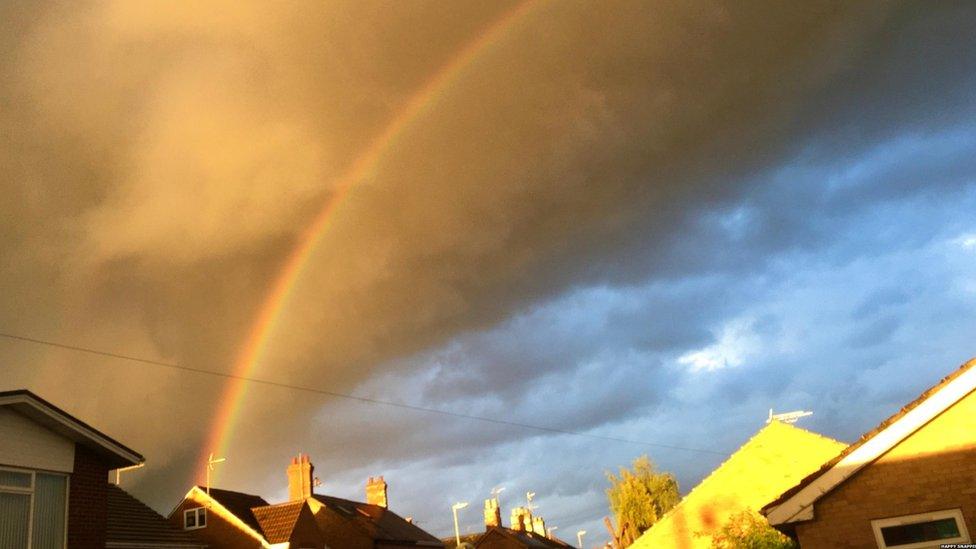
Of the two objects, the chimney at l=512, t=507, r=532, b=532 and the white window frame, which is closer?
the white window frame

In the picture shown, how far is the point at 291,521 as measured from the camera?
132 feet

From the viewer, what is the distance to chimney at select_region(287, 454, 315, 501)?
49.9 metres

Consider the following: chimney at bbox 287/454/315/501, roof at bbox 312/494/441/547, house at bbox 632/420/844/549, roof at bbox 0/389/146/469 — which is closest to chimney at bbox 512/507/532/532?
roof at bbox 312/494/441/547

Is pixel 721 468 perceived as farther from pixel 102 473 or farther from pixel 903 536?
pixel 102 473

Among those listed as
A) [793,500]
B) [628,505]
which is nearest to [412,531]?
[628,505]

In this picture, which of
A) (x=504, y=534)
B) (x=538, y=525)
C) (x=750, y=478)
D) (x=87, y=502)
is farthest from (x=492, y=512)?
(x=87, y=502)

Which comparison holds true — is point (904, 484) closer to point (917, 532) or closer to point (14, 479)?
point (917, 532)

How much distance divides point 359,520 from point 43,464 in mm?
37251

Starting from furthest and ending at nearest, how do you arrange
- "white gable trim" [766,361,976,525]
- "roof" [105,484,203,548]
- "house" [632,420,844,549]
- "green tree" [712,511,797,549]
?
1. "house" [632,420,844,549]
2. "roof" [105,484,203,548]
3. "green tree" [712,511,797,549]
4. "white gable trim" [766,361,976,525]

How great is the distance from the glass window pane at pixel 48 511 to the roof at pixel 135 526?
35.3 feet

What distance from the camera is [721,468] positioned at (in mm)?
31359

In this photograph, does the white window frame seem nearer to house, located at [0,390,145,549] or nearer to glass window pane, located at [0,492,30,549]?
house, located at [0,390,145,549]

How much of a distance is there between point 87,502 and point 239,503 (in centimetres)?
2950

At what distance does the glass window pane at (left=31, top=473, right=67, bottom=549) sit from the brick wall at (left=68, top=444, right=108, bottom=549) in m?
0.18
